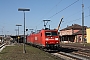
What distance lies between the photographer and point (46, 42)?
99.7 ft

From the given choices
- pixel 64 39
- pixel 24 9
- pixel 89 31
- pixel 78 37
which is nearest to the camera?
pixel 24 9

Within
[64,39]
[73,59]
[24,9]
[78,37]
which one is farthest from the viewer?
[64,39]

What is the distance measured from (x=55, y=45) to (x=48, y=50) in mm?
1599

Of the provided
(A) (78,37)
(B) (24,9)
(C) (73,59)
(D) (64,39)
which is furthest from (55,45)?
(D) (64,39)

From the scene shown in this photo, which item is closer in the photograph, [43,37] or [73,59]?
[73,59]

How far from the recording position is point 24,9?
30.1 metres

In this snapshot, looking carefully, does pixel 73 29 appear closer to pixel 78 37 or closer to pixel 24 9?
pixel 78 37

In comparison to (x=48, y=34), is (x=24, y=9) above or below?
above

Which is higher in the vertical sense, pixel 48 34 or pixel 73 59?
pixel 48 34

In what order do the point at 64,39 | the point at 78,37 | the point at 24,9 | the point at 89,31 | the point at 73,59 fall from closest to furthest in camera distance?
the point at 73,59, the point at 24,9, the point at 89,31, the point at 78,37, the point at 64,39

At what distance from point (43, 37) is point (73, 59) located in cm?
1067

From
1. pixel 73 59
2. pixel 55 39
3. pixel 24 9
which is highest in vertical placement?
pixel 24 9

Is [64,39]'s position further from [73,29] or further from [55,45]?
[55,45]

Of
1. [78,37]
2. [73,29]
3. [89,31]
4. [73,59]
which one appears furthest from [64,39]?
[73,59]
